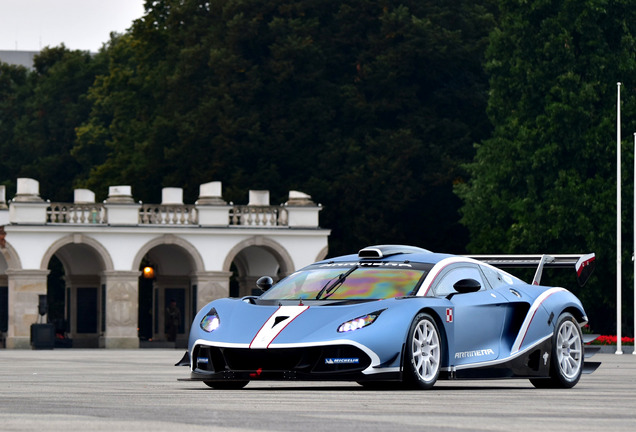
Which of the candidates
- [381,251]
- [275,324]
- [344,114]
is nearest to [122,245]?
[344,114]

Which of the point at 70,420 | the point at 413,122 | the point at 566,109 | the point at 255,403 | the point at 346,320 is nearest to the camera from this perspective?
the point at 70,420

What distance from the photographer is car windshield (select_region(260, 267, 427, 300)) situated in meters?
15.9

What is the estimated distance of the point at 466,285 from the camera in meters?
16.0

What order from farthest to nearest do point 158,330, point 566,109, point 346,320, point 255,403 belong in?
point 158,330, point 566,109, point 346,320, point 255,403

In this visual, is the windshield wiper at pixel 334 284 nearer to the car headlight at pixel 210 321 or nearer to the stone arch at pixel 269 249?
the car headlight at pixel 210 321

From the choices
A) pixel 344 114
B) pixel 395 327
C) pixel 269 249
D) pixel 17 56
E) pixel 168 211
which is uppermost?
pixel 17 56

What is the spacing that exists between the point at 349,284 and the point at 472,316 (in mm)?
1237

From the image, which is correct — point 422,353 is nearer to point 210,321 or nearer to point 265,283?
point 210,321

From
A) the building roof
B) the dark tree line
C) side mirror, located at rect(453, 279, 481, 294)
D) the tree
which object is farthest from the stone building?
the building roof

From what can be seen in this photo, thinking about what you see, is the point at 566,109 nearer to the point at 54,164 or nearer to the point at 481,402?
the point at 54,164

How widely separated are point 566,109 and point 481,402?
44.2m

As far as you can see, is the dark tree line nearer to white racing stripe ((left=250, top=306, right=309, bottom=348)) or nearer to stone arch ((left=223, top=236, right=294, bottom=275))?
stone arch ((left=223, top=236, right=294, bottom=275))

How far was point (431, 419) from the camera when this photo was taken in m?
11.2

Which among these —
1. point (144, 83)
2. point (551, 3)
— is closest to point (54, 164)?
point (144, 83)
